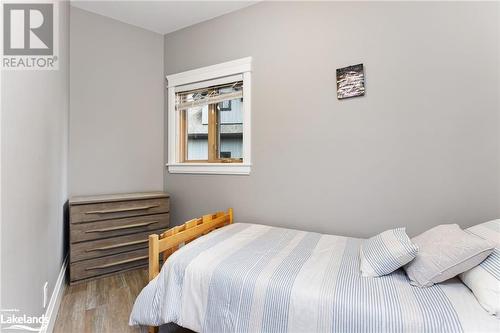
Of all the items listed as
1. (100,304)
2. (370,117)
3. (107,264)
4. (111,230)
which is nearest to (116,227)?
(111,230)

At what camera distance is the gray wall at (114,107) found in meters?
2.69

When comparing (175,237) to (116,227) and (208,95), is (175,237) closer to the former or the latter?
(116,227)

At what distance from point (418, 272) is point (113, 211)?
2.48 m

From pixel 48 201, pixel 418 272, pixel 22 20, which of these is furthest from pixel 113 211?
pixel 418 272

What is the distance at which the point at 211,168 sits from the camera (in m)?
2.80

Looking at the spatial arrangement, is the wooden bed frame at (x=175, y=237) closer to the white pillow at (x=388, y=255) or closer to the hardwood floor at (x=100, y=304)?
the hardwood floor at (x=100, y=304)

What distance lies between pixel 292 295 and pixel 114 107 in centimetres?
272

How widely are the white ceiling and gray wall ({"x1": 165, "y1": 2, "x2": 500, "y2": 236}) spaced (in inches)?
5.0

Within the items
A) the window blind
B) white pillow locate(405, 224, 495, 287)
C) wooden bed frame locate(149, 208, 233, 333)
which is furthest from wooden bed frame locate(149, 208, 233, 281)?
white pillow locate(405, 224, 495, 287)

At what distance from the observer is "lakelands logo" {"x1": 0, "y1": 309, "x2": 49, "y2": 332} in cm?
91

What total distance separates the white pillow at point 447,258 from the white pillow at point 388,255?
0.05 metres

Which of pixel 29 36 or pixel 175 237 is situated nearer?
pixel 29 36

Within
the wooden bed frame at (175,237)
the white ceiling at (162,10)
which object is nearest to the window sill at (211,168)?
the wooden bed frame at (175,237)

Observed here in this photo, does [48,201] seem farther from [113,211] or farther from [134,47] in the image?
[134,47]
